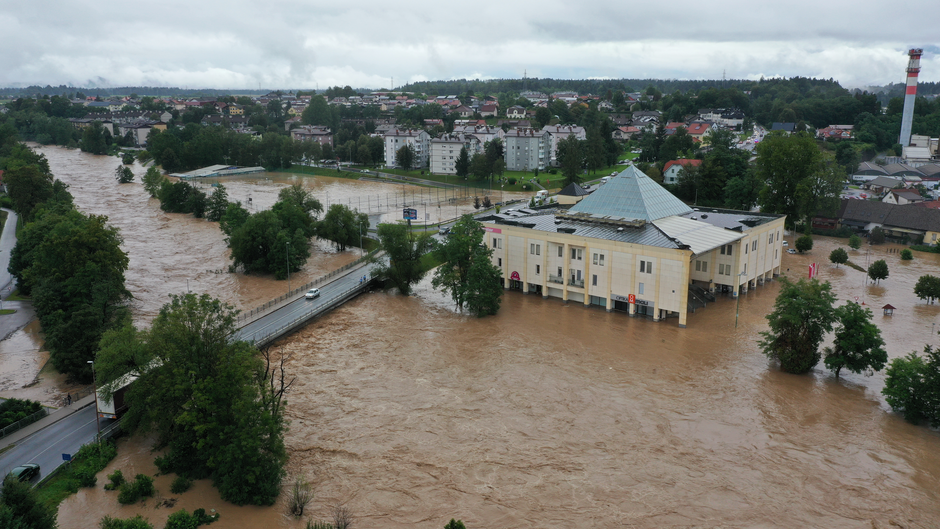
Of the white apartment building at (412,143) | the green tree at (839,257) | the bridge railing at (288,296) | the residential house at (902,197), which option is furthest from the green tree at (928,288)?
the white apartment building at (412,143)

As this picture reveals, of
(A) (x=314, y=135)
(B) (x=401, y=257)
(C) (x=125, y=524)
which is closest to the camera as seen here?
(C) (x=125, y=524)

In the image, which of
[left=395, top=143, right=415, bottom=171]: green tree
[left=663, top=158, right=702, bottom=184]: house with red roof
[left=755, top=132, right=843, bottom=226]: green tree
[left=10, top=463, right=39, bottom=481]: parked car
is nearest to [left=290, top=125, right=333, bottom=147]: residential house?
[left=395, top=143, right=415, bottom=171]: green tree

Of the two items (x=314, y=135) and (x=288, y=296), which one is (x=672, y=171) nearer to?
(x=288, y=296)

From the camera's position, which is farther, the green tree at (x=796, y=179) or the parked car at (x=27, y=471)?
the green tree at (x=796, y=179)

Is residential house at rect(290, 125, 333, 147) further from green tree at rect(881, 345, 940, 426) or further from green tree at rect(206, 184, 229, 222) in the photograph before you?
green tree at rect(881, 345, 940, 426)

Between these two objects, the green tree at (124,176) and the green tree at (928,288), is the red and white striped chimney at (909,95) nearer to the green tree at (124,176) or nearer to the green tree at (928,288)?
the green tree at (928,288)

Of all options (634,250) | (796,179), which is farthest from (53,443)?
(796,179)
